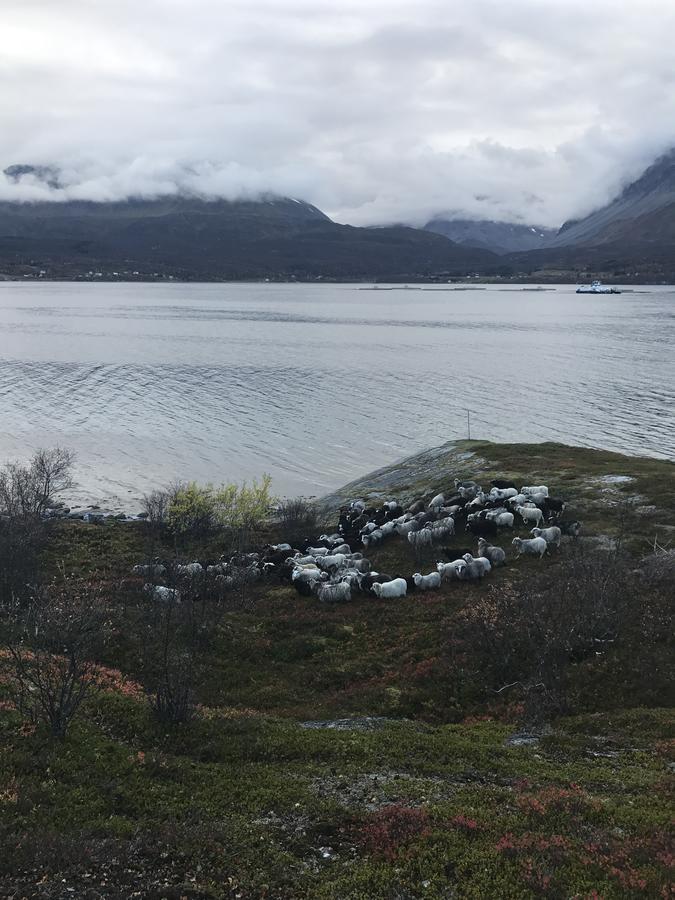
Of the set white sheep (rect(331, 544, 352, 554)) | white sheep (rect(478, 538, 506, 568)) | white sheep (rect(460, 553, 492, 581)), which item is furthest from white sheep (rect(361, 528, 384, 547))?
white sheep (rect(460, 553, 492, 581))

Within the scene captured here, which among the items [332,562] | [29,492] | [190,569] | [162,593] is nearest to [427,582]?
[332,562]

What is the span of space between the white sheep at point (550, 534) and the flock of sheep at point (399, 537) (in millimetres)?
39

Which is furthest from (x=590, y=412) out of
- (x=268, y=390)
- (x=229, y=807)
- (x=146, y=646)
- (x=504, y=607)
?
(x=229, y=807)

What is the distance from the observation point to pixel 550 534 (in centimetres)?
2753

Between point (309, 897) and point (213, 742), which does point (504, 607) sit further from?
point (309, 897)

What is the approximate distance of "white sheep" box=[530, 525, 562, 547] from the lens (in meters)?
27.4

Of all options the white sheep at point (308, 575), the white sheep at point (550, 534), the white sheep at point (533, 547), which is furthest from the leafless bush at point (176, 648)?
the white sheep at point (550, 534)

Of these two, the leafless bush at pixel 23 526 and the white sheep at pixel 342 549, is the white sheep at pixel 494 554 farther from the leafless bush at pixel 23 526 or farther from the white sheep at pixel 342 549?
the leafless bush at pixel 23 526

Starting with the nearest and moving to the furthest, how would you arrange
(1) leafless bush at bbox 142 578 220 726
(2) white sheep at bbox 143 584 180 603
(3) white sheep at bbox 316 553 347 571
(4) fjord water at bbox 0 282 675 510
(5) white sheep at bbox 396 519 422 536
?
1. (1) leafless bush at bbox 142 578 220 726
2. (2) white sheep at bbox 143 584 180 603
3. (3) white sheep at bbox 316 553 347 571
4. (5) white sheep at bbox 396 519 422 536
5. (4) fjord water at bbox 0 282 675 510

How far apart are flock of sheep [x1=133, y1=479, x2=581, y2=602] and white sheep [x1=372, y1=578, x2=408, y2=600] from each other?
0.12 ft

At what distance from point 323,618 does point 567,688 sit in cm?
896

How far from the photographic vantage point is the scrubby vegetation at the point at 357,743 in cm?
985

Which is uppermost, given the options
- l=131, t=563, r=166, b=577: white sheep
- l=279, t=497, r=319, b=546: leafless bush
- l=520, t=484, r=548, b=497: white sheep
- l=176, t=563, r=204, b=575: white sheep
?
l=520, t=484, r=548, b=497: white sheep

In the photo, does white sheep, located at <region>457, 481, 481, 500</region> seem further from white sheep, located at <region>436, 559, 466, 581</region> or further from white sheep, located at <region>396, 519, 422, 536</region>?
white sheep, located at <region>436, 559, 466, 581</region>
